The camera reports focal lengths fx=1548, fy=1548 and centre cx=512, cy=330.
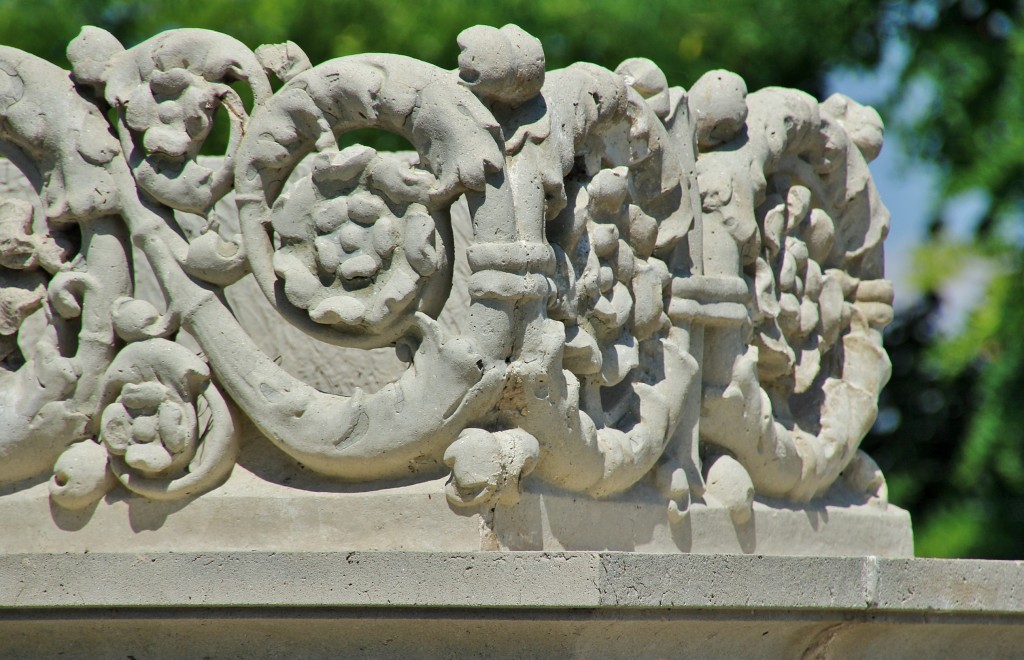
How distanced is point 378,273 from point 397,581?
22.1 inches

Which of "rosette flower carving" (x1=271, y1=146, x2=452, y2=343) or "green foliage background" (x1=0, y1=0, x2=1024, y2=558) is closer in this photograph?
"rosette flower carving" (x1=271, y1=146, x2=452, y2=343)

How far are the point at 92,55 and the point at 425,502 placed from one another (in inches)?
45.2

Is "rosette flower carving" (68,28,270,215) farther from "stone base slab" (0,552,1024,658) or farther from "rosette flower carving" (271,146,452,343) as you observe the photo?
"stone base slab" (0,552,1024,658)

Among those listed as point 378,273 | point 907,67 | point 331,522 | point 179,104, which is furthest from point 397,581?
point 907,67

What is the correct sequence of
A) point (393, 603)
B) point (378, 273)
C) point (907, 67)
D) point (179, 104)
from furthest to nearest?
point (907, 67)
point (179, 104)
point (378, 273)
point (393, 603)

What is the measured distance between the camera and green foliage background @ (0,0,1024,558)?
8.23 meters

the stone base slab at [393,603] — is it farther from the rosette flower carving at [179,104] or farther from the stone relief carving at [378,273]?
the rosette flower carving at [179,104]

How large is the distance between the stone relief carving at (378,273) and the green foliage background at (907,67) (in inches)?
205

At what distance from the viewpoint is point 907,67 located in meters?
8.76

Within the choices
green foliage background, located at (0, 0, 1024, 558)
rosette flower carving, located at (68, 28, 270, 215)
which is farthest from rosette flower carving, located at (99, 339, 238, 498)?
green foliage background, located at (0, 0, 1024, 558)

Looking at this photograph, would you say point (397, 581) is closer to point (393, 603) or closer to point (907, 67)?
point (393, 603)

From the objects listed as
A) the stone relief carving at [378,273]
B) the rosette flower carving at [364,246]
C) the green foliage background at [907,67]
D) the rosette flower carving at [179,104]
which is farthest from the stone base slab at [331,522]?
the green foliage background at [907,67]

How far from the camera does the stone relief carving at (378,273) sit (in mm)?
2809

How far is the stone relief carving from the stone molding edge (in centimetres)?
15
